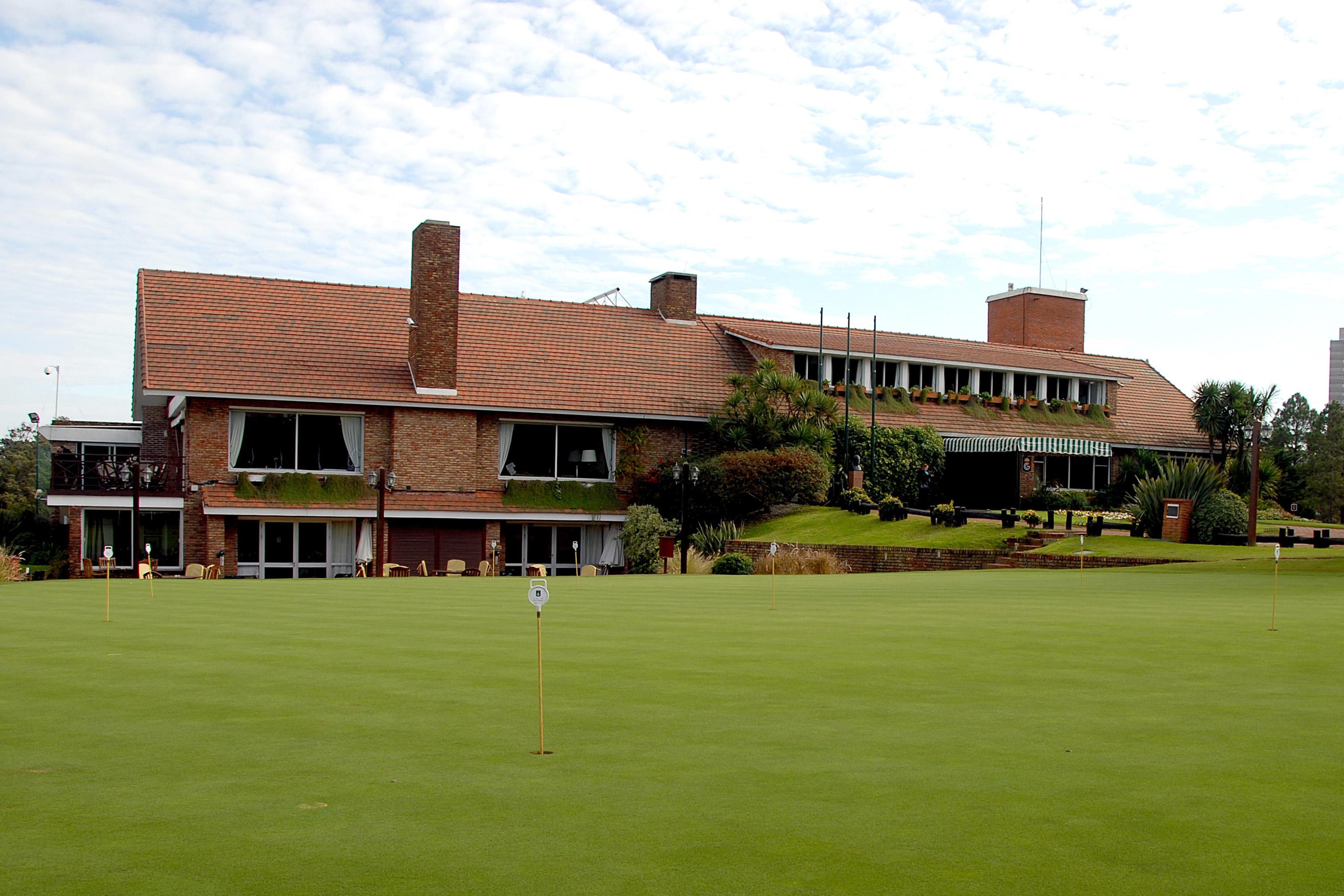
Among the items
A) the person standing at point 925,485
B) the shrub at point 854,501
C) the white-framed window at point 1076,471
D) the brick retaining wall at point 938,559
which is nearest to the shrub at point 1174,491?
the brick retaining wall at point 938,559

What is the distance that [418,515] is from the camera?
106 ft

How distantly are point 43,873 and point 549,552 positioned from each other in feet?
102

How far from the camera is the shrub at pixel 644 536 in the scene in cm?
3344

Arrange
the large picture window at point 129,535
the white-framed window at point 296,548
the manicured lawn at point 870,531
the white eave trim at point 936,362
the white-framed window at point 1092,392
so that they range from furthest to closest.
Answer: the white-framed window at point 1092,392
the white eave trim at point 936,362
the white-framed window at point 296,548
the large picture window at point 129,535
the manicured lawn at point 870,531

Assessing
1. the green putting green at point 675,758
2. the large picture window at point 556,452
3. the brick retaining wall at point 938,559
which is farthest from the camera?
the large picture window at point 556,452

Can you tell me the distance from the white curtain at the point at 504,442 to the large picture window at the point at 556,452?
0.04ft

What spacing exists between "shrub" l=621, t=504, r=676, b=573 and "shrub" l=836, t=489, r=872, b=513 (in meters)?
4.72

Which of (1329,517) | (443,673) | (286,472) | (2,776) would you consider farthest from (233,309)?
(1329,517)

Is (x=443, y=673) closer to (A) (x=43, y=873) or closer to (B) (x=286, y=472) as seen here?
(A) (x=43, y=873)

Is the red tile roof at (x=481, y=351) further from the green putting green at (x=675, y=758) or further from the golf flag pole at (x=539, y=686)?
the golf flag pole at (x=539, y=686)

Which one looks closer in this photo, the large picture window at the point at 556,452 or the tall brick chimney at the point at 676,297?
the large picture window at the point at 556,452

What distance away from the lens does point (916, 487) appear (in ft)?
126

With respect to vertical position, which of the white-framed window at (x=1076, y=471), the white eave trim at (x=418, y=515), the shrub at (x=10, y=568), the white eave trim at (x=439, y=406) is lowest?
the shrub at (x=10, y=568)

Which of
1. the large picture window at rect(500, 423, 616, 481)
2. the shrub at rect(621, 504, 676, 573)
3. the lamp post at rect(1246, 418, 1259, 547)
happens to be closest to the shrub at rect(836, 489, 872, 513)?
the shrub at rect(621, 504, 676, 573)
